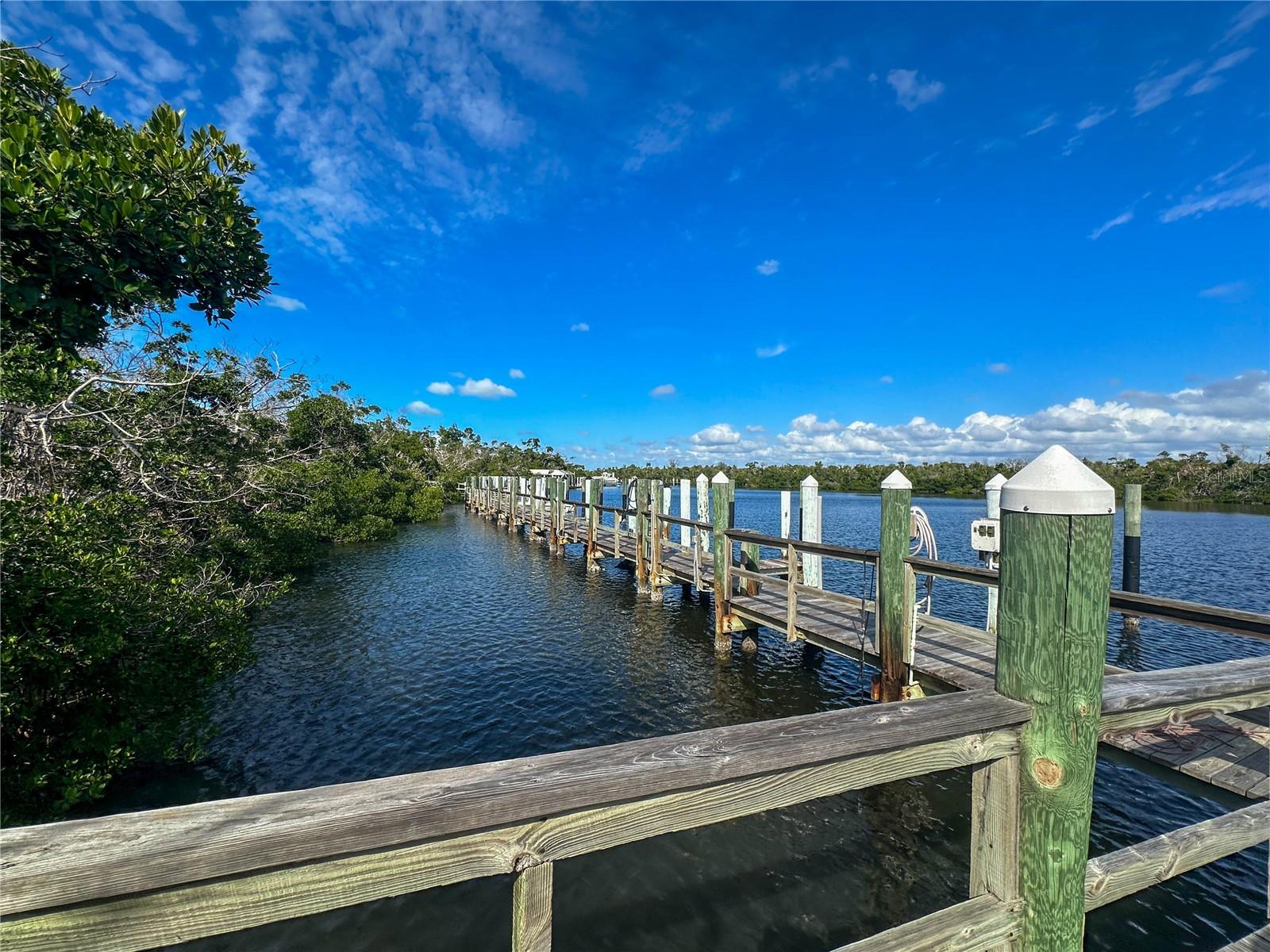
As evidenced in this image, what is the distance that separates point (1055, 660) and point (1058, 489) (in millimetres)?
478

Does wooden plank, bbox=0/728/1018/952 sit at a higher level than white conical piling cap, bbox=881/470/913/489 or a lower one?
lower

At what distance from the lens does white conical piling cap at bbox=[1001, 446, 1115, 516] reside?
1504mm

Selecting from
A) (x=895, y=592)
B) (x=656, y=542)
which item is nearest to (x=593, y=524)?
(x=656, y=542)

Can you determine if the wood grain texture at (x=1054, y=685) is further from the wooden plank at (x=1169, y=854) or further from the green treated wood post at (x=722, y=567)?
the green treated wood post at (x=722, y=567)

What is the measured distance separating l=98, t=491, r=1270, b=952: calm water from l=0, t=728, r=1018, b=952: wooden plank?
3.10 metres

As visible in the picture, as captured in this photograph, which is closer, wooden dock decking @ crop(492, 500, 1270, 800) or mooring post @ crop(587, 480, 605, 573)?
wooden dock decking @ crop(492, 500, 1270, 800)

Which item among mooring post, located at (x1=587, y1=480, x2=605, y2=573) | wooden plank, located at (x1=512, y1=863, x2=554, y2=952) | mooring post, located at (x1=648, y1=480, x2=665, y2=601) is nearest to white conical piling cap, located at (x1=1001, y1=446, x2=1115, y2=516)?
wooden plank, located at (x1=512, y1=863, x2=554, y2=952)

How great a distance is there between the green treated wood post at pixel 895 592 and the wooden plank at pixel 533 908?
524 centimetres

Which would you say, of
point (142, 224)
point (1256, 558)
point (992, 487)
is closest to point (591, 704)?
point (992, 487)

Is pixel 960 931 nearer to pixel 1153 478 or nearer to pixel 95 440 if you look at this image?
pixel 95 440

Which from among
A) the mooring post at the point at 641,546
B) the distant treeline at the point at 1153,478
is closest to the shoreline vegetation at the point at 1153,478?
the distant treeline at the point at 1153,478

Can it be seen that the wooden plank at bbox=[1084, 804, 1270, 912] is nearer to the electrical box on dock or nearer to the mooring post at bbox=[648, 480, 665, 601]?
the electrical box on dock

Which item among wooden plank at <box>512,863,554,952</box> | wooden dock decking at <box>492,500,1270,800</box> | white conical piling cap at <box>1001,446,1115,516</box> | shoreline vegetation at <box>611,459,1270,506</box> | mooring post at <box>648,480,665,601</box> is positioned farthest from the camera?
shoreline vegetation at <box>611,459,1270,506</box>

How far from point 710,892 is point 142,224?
20.0 feet
